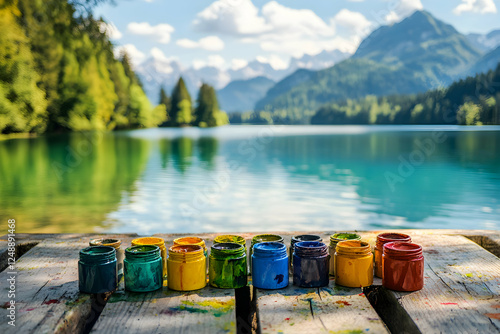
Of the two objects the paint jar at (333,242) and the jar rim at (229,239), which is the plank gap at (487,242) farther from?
the jar rim at (229,239)

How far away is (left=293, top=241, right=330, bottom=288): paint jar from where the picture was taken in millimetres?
3082

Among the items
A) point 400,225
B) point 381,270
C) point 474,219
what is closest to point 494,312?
point 381,270

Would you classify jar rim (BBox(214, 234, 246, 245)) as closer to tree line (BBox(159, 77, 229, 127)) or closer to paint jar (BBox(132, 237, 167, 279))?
paint jar (BBox(132, 237, 167, 279))

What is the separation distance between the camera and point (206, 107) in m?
154

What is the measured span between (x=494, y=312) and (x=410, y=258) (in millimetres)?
539

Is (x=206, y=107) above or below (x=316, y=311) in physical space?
above

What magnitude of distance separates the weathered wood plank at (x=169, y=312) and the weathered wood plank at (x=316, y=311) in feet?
0.68

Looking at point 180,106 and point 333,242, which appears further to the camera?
point 180,106

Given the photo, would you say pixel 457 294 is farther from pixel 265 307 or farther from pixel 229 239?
pixel 229 239

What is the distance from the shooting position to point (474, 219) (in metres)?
13.3

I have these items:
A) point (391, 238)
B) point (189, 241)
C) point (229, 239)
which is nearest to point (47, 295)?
point (189, 241)

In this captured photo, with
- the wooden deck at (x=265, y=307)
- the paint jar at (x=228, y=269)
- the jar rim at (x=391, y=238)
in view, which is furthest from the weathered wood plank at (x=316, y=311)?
the jar rim at (x=391, y=238)

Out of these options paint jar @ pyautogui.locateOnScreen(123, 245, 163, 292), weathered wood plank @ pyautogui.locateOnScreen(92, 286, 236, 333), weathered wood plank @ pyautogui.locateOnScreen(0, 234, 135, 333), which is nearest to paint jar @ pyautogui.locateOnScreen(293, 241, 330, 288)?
weathered wood plank @ pyautogui.locateOnScreen(92, 286, 236, 333)

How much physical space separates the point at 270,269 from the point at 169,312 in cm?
69
